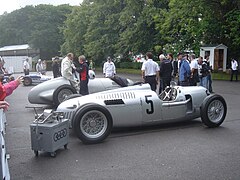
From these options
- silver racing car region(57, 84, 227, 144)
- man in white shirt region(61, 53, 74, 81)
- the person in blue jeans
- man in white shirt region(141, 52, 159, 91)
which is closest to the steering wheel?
silver racing car region(57, 84, 227, 144)

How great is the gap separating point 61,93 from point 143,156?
5891 millimetres

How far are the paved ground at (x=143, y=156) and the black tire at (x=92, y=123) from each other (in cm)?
18

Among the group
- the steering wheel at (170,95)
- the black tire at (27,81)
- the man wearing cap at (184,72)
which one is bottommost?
the black tire at (27,81)

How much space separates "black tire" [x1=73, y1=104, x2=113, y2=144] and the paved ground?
178 mm

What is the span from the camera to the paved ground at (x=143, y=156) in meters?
4.71

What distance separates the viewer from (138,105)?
693cm

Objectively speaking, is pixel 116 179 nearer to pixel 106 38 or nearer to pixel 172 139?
pixel 172 139

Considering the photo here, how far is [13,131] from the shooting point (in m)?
7.76

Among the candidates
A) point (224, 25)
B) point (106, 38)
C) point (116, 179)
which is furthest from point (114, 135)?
point (106, 38)

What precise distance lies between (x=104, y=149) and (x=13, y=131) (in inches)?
113

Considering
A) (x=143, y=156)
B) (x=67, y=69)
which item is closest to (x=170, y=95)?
(x=143, y=156)

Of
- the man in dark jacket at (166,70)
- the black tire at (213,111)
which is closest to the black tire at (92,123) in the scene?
the black tire at (213,111)

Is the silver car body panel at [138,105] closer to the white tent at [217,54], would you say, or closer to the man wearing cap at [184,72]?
the man wearing cap at [184,72]

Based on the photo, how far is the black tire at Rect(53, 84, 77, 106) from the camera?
10.7 meters
